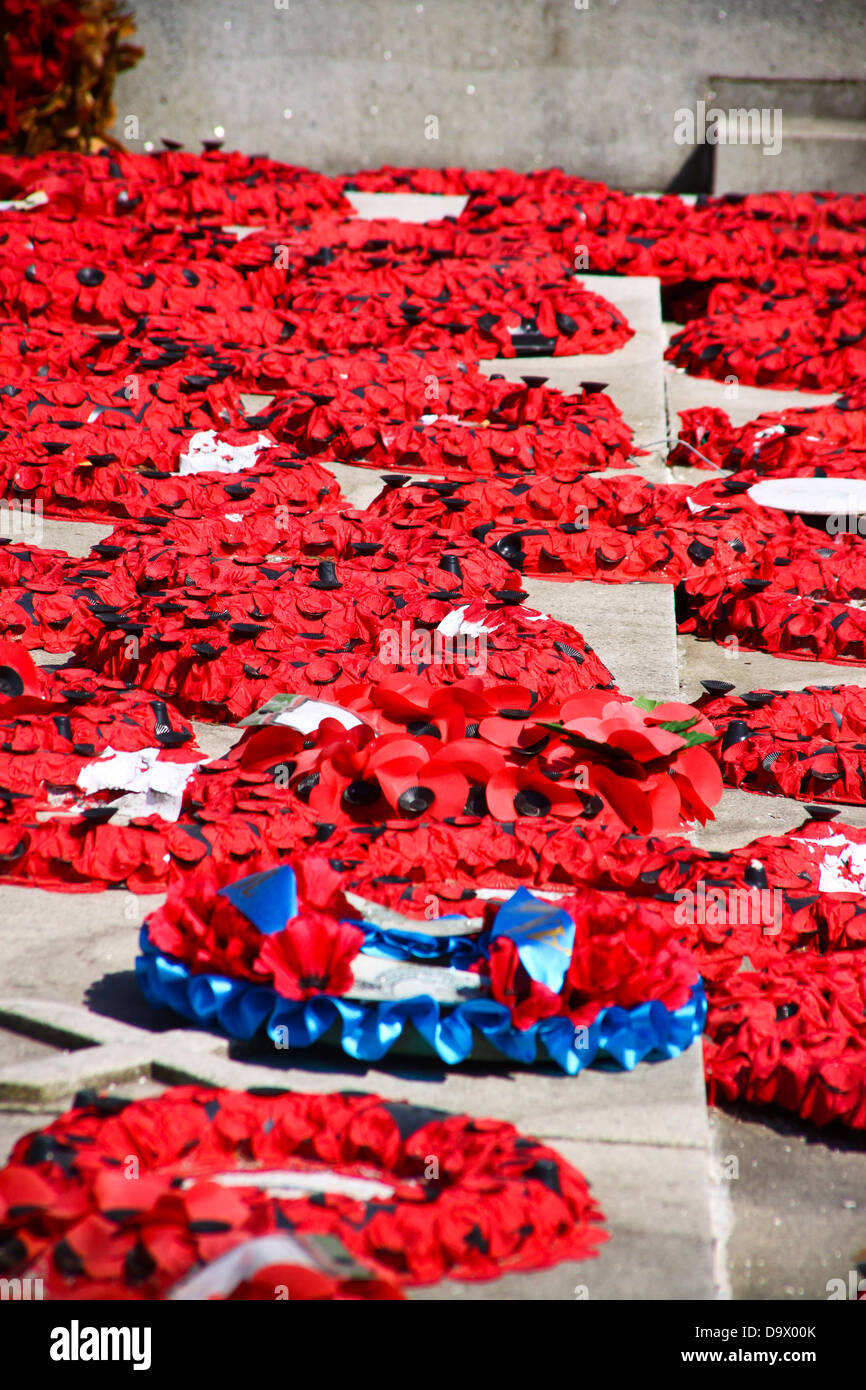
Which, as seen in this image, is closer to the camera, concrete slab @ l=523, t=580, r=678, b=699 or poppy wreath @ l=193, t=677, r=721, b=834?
poppy wreath @ l=193, t=677, r=721, b=834

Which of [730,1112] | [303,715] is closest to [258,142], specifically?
[303,715]

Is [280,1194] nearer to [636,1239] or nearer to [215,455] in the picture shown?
[636,1239]

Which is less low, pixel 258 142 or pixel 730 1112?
pixel 258 142

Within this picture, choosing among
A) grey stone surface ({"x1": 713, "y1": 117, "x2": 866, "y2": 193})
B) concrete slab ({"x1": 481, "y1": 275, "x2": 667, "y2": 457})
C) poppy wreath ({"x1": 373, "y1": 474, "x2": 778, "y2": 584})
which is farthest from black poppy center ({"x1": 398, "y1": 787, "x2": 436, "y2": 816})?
grey stone surface ({"x1": 713, "y1": 117, "x2": 866, "y2": 193})

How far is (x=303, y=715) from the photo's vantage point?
3756mm

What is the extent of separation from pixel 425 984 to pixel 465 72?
10.3m

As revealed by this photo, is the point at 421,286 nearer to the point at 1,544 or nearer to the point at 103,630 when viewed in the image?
the point at 1,544

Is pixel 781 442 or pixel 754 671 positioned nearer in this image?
pixel 754 671

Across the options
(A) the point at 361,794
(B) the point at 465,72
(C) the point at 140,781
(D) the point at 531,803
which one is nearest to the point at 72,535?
(C) the point at 140,781

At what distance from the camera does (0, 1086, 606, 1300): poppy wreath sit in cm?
204

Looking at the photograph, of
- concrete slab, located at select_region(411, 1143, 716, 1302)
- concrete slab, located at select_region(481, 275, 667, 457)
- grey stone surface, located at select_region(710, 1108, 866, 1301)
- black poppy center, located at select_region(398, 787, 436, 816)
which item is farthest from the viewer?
concrete slab, located at select_region(481, 275, 667, 457)

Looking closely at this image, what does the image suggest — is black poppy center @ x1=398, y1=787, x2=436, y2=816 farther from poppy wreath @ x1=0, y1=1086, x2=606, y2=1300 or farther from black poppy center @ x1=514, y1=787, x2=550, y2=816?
poppy wreath @ x1=0, y1=1086, x2=606, y2=1300

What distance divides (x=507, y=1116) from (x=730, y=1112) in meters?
0.57

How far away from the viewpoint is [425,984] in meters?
2.77
